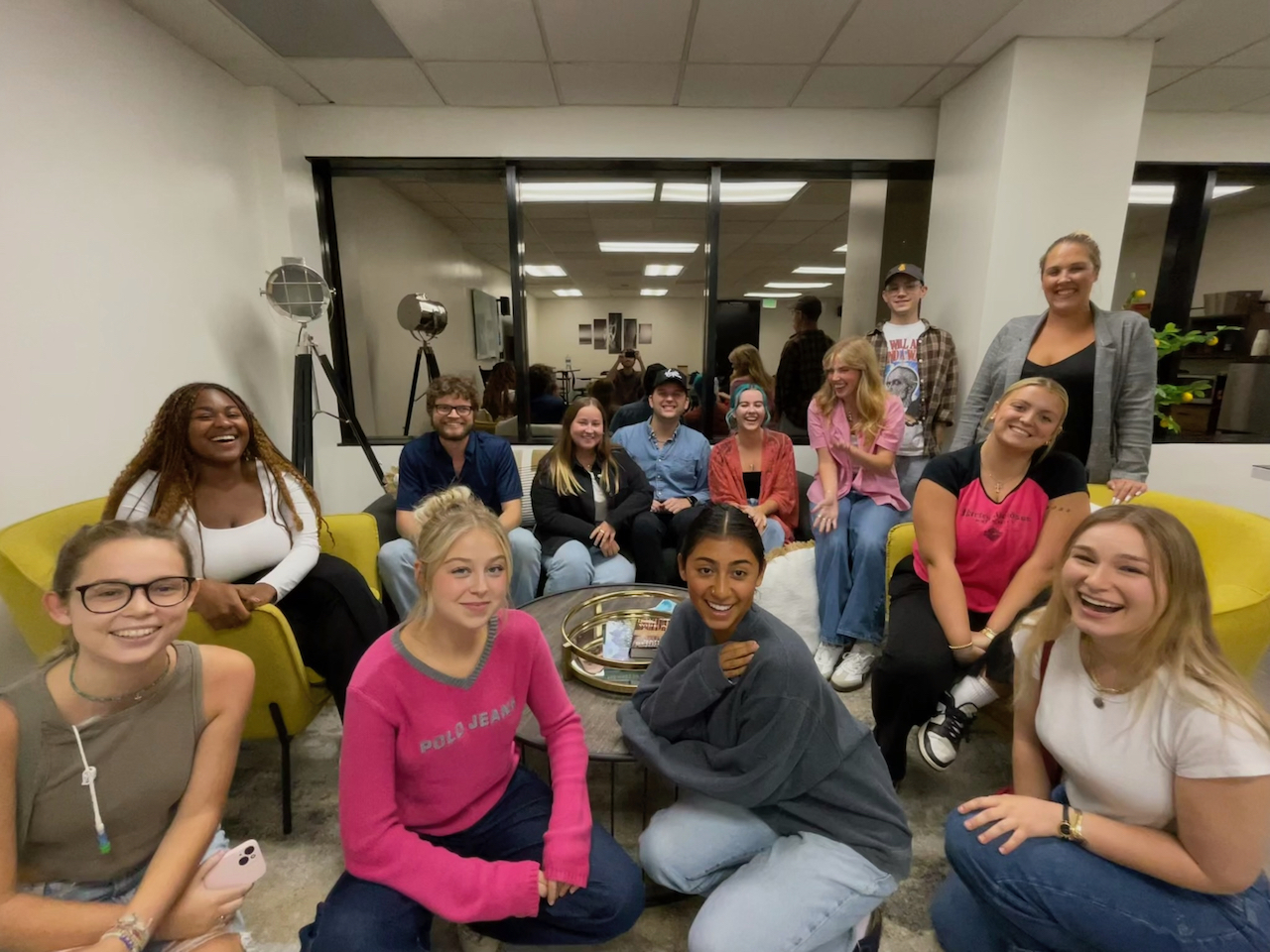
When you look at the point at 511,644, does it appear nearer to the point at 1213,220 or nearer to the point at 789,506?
the point at 789,506

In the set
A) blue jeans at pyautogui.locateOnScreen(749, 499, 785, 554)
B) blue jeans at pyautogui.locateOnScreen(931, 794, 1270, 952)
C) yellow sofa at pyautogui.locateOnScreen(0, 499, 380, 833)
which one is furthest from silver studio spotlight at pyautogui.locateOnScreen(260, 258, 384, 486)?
blue jeans at pyautogui.locateOnScreen(931, 794, 1270, 952)

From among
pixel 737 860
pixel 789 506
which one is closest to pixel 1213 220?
pixel 789 506

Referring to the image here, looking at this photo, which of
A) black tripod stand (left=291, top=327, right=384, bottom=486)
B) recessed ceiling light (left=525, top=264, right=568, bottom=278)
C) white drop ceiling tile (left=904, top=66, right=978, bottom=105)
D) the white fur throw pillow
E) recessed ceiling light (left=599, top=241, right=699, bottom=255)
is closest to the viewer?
the white fur throw pillow

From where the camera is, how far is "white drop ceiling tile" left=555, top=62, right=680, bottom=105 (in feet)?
9.39

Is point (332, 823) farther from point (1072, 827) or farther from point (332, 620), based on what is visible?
point (1072, 827)

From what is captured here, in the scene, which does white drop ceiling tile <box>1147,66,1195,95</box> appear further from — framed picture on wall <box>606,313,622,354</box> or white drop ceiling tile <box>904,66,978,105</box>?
framed picture on wall <box>606,313,622,354</box>

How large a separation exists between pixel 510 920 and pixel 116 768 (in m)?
0.74

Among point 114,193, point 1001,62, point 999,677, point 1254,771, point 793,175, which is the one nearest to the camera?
point 1254,771

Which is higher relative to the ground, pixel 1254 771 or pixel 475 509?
pixel 475 509

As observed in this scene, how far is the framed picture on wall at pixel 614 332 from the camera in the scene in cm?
1266

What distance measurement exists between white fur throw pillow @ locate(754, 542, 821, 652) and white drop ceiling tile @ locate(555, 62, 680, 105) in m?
2.37

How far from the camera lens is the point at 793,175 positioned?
11.7 ft

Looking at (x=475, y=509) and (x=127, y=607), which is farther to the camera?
(x=475, y=509)

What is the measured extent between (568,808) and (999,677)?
130 cm
